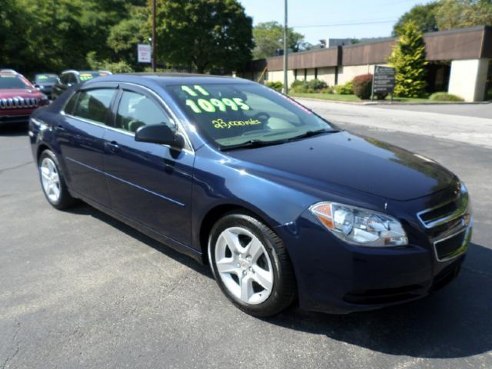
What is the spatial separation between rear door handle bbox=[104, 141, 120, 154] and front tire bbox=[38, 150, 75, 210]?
1.23 metres

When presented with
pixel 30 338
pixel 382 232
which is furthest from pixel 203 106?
pixel 30 338

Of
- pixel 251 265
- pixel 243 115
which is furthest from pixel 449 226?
pixel 243 115

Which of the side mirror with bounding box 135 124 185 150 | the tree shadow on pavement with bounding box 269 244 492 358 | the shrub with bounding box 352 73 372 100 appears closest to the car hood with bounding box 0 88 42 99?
the side mirror with bounding box 135 124 185 150

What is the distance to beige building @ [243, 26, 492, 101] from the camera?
26234mm

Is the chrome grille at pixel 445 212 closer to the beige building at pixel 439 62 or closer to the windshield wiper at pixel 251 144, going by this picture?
the windshield wiper at pixel 251 144

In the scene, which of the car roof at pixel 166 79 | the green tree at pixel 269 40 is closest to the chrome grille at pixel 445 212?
the car roof at pixel 166 79

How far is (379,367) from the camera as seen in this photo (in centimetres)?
248

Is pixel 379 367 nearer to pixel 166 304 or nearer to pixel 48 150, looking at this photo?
pixel 166 304

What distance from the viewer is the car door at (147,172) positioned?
3252 mm

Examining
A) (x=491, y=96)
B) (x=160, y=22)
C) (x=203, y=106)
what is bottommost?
(x=491, y=96)

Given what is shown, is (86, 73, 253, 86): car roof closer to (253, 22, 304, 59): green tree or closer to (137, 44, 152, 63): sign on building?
(137, 44, 152, 63): sign on building

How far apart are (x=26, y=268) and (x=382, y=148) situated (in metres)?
3.09

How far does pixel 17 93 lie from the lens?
11078mm

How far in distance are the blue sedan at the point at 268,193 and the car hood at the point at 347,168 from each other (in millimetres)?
11
